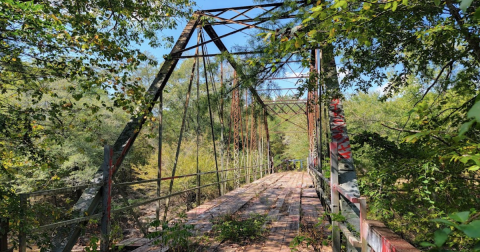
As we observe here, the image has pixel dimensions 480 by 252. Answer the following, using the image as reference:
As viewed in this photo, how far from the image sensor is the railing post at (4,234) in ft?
7.52

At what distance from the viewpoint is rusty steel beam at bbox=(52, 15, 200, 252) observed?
307 centimetres

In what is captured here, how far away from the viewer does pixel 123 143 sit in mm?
4523

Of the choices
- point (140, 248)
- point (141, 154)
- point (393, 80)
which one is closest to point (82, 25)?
point (140, 248)

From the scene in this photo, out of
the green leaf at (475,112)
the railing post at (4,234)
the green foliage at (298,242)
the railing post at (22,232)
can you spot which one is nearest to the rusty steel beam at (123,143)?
the railing post at (22,232)

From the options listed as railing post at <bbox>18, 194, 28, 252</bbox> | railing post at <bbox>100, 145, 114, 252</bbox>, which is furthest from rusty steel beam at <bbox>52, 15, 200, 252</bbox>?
railing post at <bbox>18, 194, 28, 252</bbox>

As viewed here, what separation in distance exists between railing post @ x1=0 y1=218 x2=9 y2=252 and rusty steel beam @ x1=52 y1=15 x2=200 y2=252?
0.69 meters

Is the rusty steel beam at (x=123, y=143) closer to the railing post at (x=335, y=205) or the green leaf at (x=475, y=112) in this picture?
the railing post at (x=335, y=205)

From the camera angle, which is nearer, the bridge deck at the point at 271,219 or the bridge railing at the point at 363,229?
the bridge railing at the point at 363,229

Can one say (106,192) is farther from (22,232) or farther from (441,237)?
(441,237)

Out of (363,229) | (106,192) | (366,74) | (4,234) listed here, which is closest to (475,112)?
(363,229)

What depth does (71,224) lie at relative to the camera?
10.3ft

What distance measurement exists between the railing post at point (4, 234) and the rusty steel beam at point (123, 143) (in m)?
0.69

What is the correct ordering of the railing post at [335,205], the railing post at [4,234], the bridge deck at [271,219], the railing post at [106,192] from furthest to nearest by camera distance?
the bridge deck at [271,219] → the railing post at [106,192] → the railing post at [335,205] → the railing post at [4,234]

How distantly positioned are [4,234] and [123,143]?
226cm
